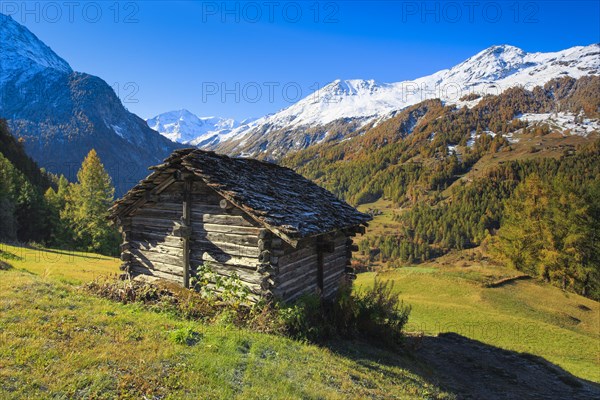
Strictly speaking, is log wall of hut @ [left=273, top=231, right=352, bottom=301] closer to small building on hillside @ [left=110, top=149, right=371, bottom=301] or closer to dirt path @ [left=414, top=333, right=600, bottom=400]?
small building on hillside @ [left=110, top=149, right=371, bottom=301]

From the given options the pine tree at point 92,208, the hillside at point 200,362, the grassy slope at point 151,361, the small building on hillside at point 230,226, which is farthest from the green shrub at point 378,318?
the pine tree at point 92,208

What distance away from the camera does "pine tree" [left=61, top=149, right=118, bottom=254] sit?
46.8 metres

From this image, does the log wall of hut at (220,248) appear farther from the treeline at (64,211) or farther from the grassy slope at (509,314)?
the treeline at (64,211)

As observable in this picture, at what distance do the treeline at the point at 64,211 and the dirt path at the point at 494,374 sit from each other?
1697 inches

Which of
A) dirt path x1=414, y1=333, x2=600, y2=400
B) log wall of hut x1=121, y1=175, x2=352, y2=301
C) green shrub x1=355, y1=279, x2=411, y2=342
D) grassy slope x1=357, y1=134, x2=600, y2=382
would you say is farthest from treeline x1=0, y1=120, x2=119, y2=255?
dirt path x1=414, y1=333, x2=600, y2=400

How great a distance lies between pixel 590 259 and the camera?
41.5 meters

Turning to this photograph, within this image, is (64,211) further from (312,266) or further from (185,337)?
(185,337)

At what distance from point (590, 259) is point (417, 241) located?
88.7 m

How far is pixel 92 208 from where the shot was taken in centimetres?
4706

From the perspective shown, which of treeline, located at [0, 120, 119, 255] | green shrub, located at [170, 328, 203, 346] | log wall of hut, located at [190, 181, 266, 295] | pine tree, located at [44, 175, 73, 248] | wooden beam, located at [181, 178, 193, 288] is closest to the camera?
green shrub, located at [170, 328, 203, 346]

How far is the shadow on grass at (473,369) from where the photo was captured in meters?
10.8

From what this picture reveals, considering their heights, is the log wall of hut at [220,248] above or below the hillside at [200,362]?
above

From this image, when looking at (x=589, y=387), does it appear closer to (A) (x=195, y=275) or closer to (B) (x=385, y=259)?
(A) (x=195, y=275)

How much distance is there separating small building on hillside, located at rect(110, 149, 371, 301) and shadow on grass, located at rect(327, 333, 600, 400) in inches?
130
